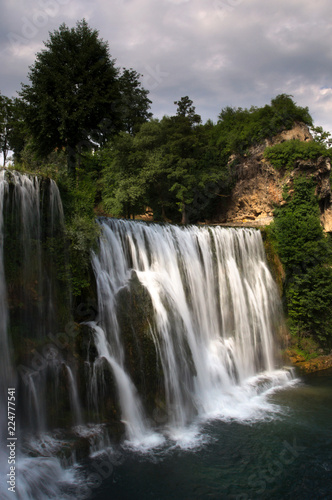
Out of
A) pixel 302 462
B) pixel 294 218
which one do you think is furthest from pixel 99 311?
pixel 294 218

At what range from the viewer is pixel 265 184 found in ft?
74.8

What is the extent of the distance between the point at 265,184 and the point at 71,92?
1432 centimetres

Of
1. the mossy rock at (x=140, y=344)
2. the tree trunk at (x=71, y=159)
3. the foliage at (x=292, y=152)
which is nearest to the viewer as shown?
the mossy rock at (x=140, y=344)

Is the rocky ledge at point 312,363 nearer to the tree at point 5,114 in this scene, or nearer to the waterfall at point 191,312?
the waterfall at point 191,312

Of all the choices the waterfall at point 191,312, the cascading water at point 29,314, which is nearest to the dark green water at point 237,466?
the waterfall at point 191,312

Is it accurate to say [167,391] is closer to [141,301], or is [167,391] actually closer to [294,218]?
[141,301]

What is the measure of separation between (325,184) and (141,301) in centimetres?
1697

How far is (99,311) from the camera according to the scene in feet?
31.8

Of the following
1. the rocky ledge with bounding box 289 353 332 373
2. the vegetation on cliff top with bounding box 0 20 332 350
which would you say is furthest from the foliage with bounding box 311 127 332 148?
the rocky ledge with bounding box 289 353 332 373

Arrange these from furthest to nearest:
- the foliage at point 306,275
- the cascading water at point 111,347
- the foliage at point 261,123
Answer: the foliage at point 261,123, the foliage at point 306,275, the cascading water at point 111,347

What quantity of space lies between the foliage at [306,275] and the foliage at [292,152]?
3985mm

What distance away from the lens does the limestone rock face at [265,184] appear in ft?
70.4

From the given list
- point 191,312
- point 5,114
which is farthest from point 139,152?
point 191,312

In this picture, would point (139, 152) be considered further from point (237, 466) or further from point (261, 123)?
point (237, 466)
